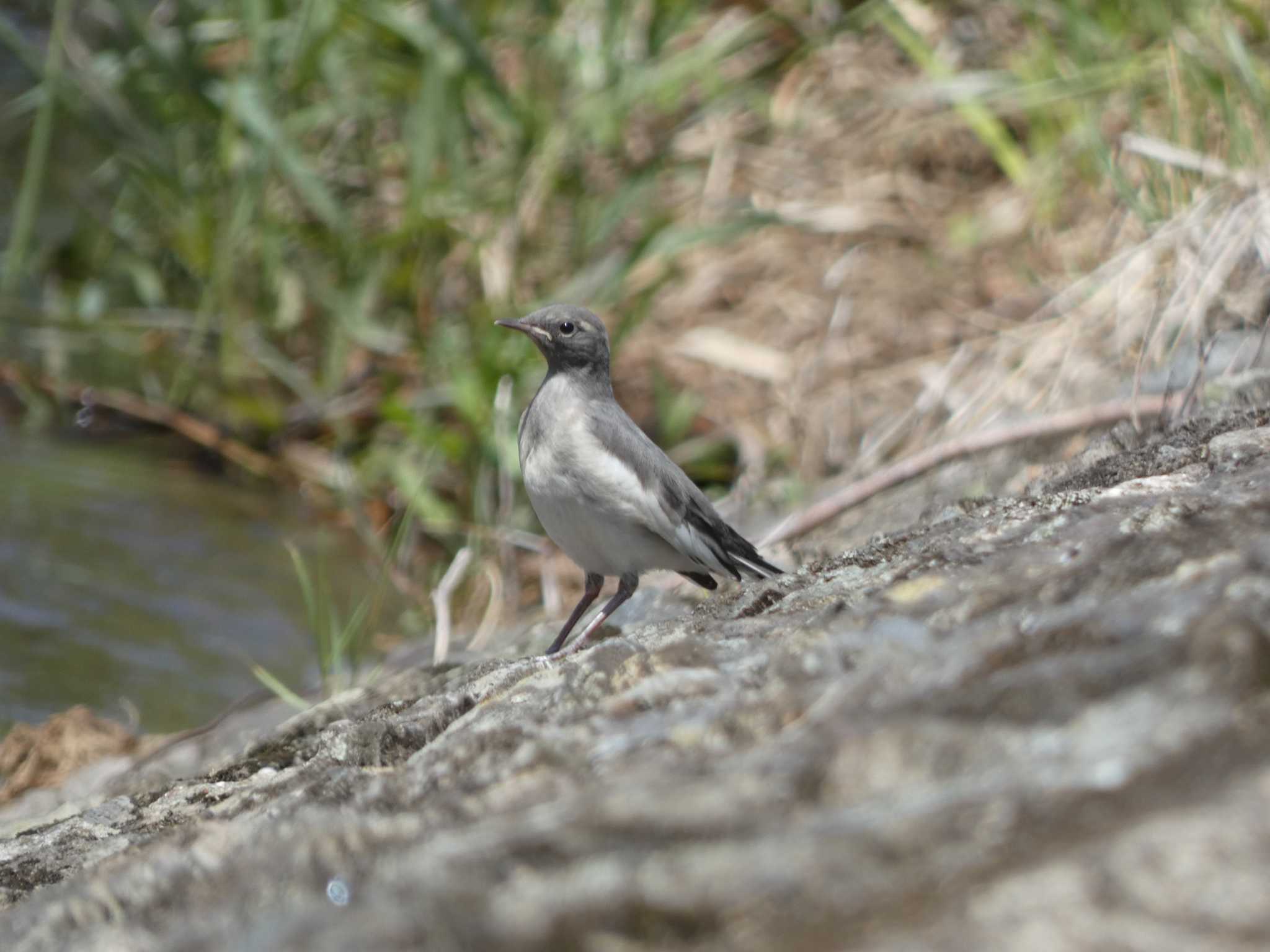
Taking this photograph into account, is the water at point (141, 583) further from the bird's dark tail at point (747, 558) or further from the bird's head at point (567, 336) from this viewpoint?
the bird's dark tail at point (747, 558)

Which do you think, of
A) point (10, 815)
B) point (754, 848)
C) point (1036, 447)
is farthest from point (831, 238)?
point (754, 848)

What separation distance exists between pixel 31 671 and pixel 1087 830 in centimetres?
431

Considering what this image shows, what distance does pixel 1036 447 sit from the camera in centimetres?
407

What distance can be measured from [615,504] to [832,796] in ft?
7.89

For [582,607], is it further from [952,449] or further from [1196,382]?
[1196,382]

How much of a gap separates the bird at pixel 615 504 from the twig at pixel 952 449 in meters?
0.51

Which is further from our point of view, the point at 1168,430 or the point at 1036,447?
the point at 1036,447

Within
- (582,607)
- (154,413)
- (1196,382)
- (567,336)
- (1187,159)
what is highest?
(1187,159)

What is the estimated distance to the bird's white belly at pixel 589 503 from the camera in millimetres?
3719

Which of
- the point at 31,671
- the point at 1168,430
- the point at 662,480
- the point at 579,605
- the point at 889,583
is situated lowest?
the point at 31,671

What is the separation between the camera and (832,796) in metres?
1.34

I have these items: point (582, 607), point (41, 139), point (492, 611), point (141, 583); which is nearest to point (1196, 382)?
Result: point (582, 607)

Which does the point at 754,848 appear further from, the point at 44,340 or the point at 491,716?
the point at 44,340

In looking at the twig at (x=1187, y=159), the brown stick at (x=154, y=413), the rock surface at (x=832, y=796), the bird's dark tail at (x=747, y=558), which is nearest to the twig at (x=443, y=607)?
the bird's dark tail at (x=747, y=558)
